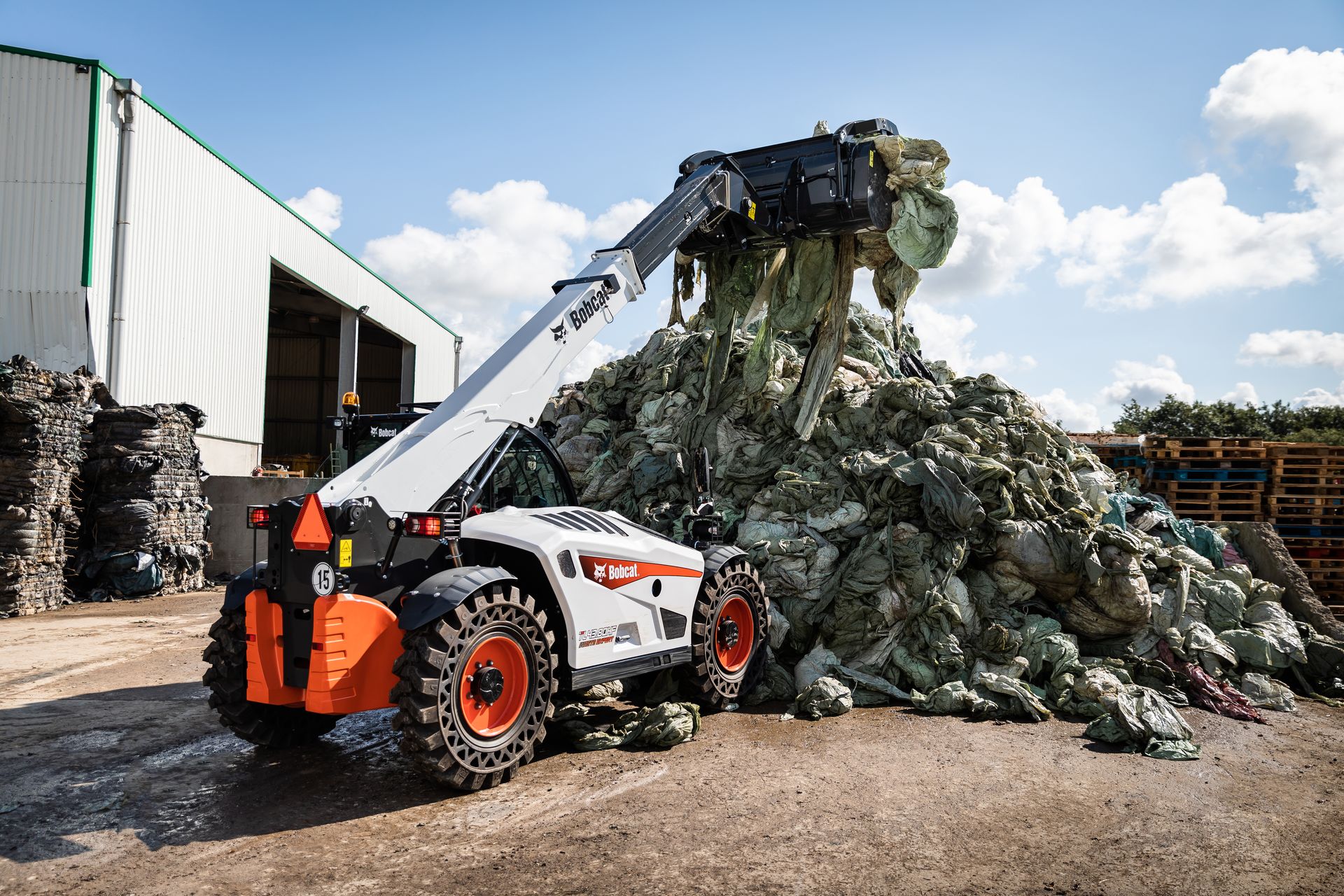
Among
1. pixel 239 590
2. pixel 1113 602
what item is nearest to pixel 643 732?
pixel 239 590

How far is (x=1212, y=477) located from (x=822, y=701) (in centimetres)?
746

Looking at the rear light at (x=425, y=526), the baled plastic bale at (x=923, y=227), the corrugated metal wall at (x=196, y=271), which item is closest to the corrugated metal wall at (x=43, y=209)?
the corrugated metal wall at (x=196, y=271)

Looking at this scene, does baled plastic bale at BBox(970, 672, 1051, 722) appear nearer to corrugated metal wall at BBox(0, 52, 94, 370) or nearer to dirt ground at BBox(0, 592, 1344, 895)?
dirt ground at BBox(0, 592, 1344, 895)

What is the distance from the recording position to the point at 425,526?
4785mm

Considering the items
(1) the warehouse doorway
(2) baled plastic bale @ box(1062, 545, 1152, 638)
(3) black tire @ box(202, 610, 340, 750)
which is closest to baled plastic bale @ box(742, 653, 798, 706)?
(2) baled plastic bale @ box(1062, 545, 1152, 638)

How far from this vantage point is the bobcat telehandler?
4516 millimetres

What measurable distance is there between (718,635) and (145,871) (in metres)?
3.93

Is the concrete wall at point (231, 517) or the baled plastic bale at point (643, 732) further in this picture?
the concrete wall at point (231, 517)

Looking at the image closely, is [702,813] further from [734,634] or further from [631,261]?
[631,261]

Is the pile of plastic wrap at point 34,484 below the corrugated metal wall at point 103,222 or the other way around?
below

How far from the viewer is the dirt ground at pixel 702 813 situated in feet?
12.4

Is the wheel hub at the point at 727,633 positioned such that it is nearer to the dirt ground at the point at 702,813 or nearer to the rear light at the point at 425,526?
the dirt ground at the point at 702,813

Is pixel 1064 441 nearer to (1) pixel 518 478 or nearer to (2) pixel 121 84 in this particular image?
(1) pixel 518 478

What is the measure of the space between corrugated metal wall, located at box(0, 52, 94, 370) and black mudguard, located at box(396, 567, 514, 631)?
1201 centimetres
